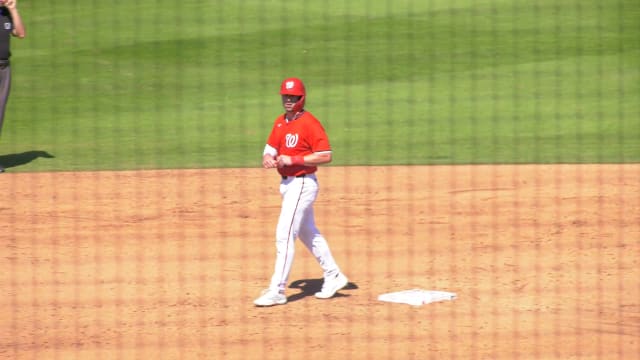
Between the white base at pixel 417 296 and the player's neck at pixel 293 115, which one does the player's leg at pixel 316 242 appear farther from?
the player's neck at pixel 293 115

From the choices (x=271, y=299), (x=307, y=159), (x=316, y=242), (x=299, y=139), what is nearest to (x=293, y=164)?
(x=307, y=159)

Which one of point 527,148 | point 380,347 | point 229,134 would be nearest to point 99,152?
point 229,134

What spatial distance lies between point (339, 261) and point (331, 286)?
111cm

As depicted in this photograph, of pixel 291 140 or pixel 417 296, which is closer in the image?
pixel 291 140

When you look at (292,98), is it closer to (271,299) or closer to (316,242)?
(316,242)

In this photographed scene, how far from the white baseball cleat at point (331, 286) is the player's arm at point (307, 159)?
1111 millimetres

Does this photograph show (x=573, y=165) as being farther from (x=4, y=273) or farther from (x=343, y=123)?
(x=4, y=273)

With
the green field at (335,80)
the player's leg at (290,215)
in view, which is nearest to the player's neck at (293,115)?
the player's leg at (290,215)

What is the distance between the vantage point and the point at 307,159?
29.8 ft

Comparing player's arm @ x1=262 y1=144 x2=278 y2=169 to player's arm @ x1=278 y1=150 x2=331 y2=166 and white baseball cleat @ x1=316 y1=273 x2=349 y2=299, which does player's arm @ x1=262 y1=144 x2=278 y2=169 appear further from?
white baseball cleat @ x1=316 y1=273 x2=349 y2=299

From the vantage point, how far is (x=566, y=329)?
8.93 metres

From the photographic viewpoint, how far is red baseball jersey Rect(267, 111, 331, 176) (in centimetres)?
913

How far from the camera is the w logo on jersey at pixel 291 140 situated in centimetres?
918

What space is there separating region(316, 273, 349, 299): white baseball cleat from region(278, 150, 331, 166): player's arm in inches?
43.7
